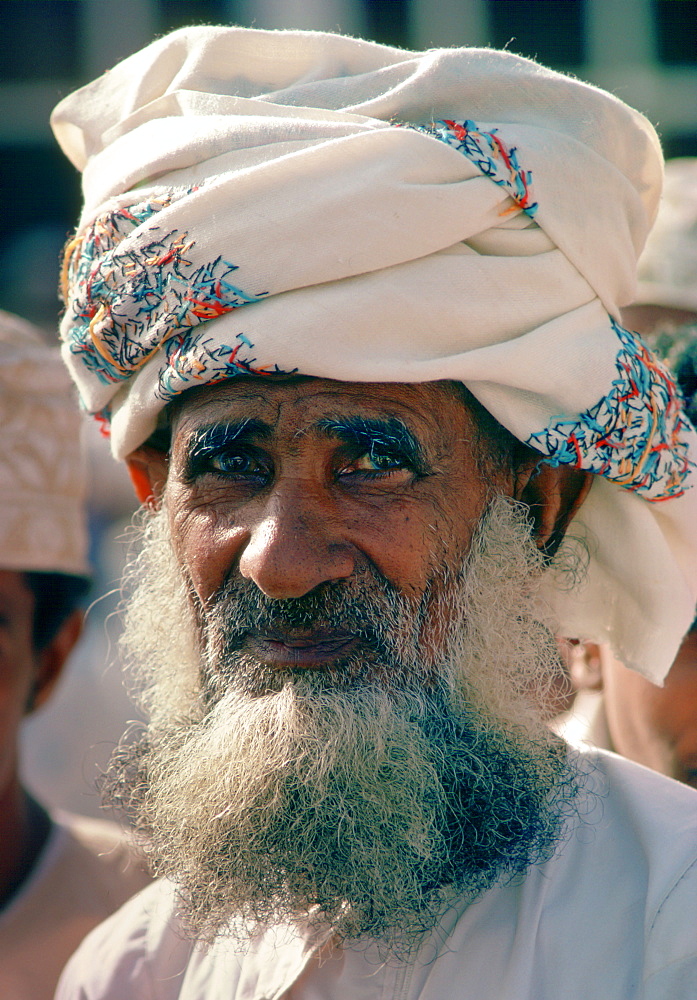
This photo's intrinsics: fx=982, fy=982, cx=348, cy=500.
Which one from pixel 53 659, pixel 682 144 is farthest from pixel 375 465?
pixel 682 144

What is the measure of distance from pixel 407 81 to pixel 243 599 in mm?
1167

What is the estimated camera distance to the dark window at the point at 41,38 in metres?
7.63

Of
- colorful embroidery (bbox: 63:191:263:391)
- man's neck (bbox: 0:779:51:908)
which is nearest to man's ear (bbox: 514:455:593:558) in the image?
colorful embroidery (bbox: 63:191:263:391)

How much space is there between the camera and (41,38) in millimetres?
7715

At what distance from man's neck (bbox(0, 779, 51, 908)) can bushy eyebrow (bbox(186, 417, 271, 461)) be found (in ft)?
4.87

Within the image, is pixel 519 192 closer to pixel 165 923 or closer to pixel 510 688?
pixel 510 688

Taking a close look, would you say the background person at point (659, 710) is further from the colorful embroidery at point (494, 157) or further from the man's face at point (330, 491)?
the colorful embroidery at point (494, 157)

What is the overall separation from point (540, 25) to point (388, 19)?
1147mm

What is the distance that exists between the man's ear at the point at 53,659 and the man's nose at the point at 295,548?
54.6 inches

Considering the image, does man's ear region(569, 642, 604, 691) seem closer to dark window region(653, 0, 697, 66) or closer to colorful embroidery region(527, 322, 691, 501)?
colorful embroidery region(527, 322, 691, 501)

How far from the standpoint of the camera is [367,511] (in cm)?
207

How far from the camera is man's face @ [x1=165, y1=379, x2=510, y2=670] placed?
6.62 feet

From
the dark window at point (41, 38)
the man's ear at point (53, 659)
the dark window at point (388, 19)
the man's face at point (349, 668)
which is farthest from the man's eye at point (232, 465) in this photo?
the dark window at point (41, 38)

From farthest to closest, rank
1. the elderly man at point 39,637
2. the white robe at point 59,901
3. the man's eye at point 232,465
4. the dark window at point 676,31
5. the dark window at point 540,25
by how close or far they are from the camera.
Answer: the dark window at point 676,31
the dark window at point 540,25
the elderly man at point 39,637
the white robe at point 59,901
the man's eye at point 232,465
